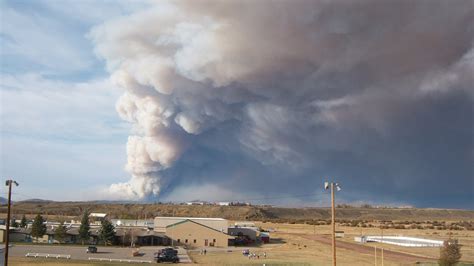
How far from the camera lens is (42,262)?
203ft

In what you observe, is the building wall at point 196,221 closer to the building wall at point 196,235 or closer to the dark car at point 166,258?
the building wall at point 196,235

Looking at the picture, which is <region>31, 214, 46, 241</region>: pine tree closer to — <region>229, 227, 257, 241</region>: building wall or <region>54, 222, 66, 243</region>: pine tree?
<region>54, 222, 66, 243</region>: pine tree

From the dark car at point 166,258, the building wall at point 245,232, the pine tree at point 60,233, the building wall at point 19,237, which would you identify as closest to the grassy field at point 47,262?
the dark car at point 166,258

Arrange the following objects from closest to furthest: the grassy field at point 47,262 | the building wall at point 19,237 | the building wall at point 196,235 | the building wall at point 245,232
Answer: the grassy field at point 47,262
the building wall at point 19,237
the building wall at point 196,235
the building wall at point 245,232

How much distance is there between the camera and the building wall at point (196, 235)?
107375 millimetres

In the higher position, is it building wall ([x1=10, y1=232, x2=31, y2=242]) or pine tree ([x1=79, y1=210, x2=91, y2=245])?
pine tree ([x1=79, y1=210, x2=91, y2=245])

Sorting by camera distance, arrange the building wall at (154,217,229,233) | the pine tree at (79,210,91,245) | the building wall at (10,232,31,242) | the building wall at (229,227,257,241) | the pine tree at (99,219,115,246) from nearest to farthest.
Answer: the pine tree at (99,219,115,246) < the pine tree at (79,210,91,245) < the building wall at (10,232,31,242) < the building wall at (154,217,229,233) < the building wall at (229,227,257,241)

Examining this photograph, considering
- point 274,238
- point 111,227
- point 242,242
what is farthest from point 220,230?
point 111,227

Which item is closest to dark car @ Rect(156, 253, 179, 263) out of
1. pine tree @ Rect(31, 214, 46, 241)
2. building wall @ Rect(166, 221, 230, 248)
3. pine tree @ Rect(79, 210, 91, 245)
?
pine tree @ Rect(79, 210, 91, 245)

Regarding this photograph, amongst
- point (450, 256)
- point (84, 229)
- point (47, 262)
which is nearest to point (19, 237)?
point (84, 229)

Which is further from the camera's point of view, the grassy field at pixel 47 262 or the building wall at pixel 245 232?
the building wall at pixel 245 232

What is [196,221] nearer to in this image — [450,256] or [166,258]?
[166,258]

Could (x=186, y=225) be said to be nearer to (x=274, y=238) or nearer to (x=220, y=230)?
(x=220, y=230)

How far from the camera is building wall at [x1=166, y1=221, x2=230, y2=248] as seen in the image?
107375 mm
